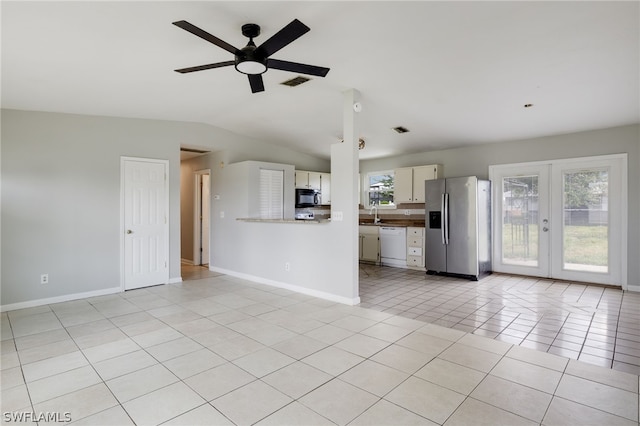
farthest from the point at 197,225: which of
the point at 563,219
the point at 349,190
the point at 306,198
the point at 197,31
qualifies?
the point at 563,219

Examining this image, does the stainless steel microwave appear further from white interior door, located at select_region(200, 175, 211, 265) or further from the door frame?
the door frame

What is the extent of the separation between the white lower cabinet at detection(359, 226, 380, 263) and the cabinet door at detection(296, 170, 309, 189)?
1587 mm

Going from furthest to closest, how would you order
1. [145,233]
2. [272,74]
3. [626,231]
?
[145,233] → [626,231] → [272,74]

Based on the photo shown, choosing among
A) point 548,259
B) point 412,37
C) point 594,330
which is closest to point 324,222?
point 412,37

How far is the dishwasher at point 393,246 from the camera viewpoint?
6.68 m

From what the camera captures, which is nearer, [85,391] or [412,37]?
[85,391]

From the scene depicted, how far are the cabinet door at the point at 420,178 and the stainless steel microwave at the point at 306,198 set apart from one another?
214 centimetres

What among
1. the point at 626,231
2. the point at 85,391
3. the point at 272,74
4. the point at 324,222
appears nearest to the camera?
the point at 85,391

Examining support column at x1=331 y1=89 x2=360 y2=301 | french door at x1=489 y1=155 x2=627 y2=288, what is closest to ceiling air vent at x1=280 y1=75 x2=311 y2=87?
support column at x1=331 y1=89 x2=360 y2=301

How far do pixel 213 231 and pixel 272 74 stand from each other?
376 cm

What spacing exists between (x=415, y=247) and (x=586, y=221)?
2.72 m

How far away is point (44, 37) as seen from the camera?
8.56 feet

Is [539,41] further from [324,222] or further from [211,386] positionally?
[211,386]

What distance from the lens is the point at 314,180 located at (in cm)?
743
